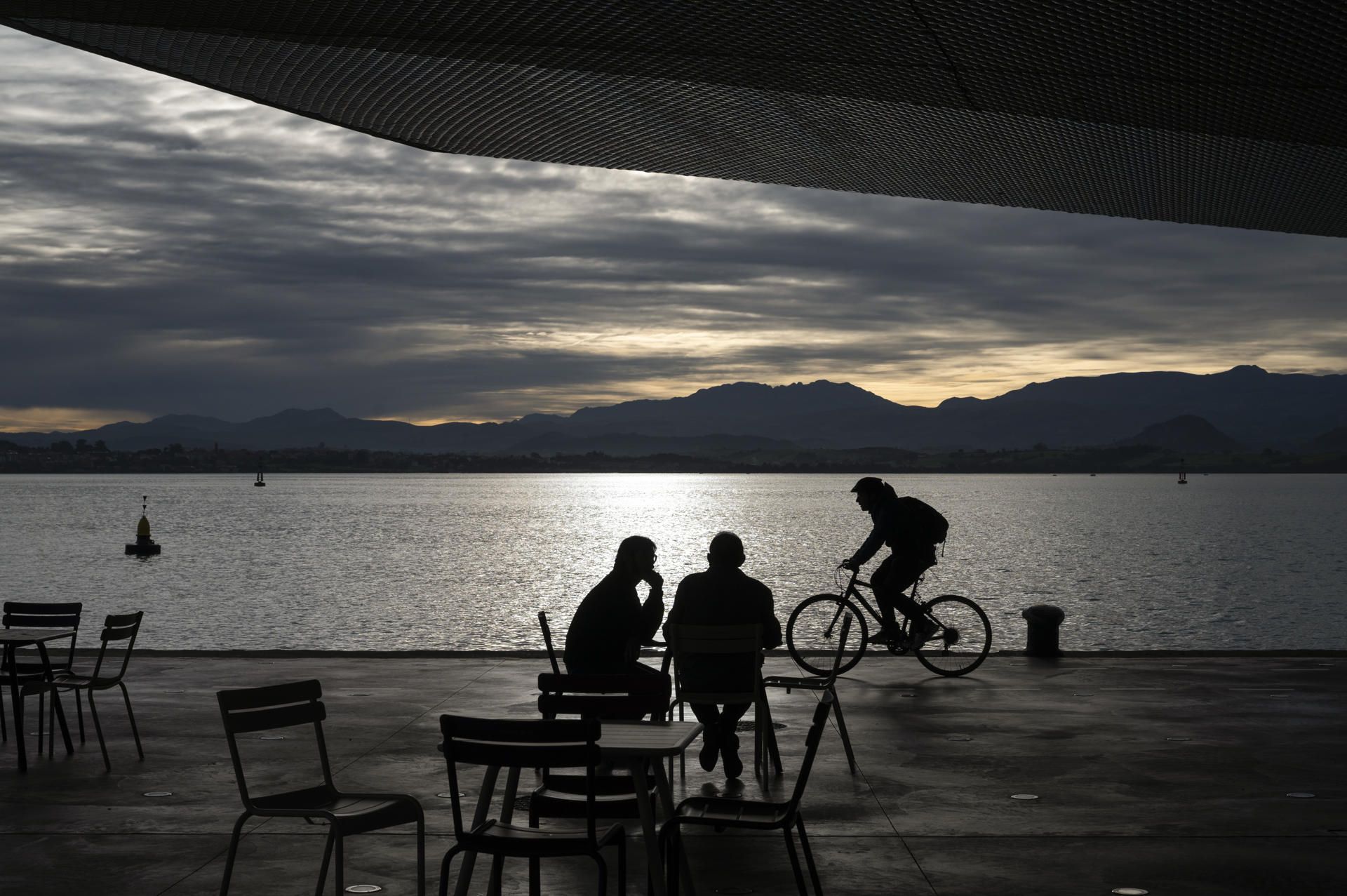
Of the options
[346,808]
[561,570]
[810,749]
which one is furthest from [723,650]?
[561,570]

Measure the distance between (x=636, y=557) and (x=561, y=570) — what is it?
2073 inches

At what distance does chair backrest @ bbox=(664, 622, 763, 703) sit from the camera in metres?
6.84

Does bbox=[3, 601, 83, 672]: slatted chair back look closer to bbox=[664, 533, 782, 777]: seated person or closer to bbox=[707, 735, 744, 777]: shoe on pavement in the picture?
bbox=[664, 533, 782, 777]: seated person

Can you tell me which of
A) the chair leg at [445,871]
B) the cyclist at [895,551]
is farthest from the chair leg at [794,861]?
the cyclist at [895,551]

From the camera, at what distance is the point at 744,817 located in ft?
15.5

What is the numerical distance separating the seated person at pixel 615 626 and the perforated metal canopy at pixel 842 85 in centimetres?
272

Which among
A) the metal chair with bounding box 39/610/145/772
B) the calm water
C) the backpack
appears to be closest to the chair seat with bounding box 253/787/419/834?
the metal chair with bounding box 39/610/145/772

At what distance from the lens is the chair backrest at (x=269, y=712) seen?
15.4ft

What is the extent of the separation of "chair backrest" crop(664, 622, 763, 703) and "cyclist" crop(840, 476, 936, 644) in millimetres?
4443

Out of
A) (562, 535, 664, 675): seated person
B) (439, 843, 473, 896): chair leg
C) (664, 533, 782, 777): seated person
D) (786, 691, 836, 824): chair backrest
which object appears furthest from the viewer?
(664, 533, 782, 777): seated person

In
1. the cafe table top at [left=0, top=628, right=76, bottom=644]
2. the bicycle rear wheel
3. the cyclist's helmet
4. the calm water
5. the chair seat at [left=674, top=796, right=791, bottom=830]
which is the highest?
the cyclist's helmet

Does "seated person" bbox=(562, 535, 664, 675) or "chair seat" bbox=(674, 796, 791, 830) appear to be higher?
"seated person" bbox=(562, 535, 664, 675)

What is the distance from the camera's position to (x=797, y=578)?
5212cm

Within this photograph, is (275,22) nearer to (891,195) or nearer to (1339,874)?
(891,195)
